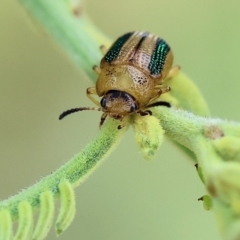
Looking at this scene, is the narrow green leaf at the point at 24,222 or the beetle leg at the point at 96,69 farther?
the beetle leg at the point at 96,69

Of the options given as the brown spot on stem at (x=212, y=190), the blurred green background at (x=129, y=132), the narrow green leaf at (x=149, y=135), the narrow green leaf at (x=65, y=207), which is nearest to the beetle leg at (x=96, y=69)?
the narrow green leaf at (x=149, y=135)

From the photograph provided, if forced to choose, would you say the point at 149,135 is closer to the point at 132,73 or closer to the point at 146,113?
the point at 146,113

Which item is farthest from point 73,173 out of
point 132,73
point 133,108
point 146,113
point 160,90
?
point 132,73

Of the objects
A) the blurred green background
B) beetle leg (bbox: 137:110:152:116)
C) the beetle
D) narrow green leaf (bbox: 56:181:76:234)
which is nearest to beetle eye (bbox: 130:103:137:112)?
the beetle

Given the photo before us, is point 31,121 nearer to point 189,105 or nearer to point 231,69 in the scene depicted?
point 231,69

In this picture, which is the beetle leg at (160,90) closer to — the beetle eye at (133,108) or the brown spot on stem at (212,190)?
the beetle eye at (133,108)


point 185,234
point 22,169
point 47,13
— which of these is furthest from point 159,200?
point 47,13

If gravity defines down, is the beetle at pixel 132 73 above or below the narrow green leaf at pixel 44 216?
above
